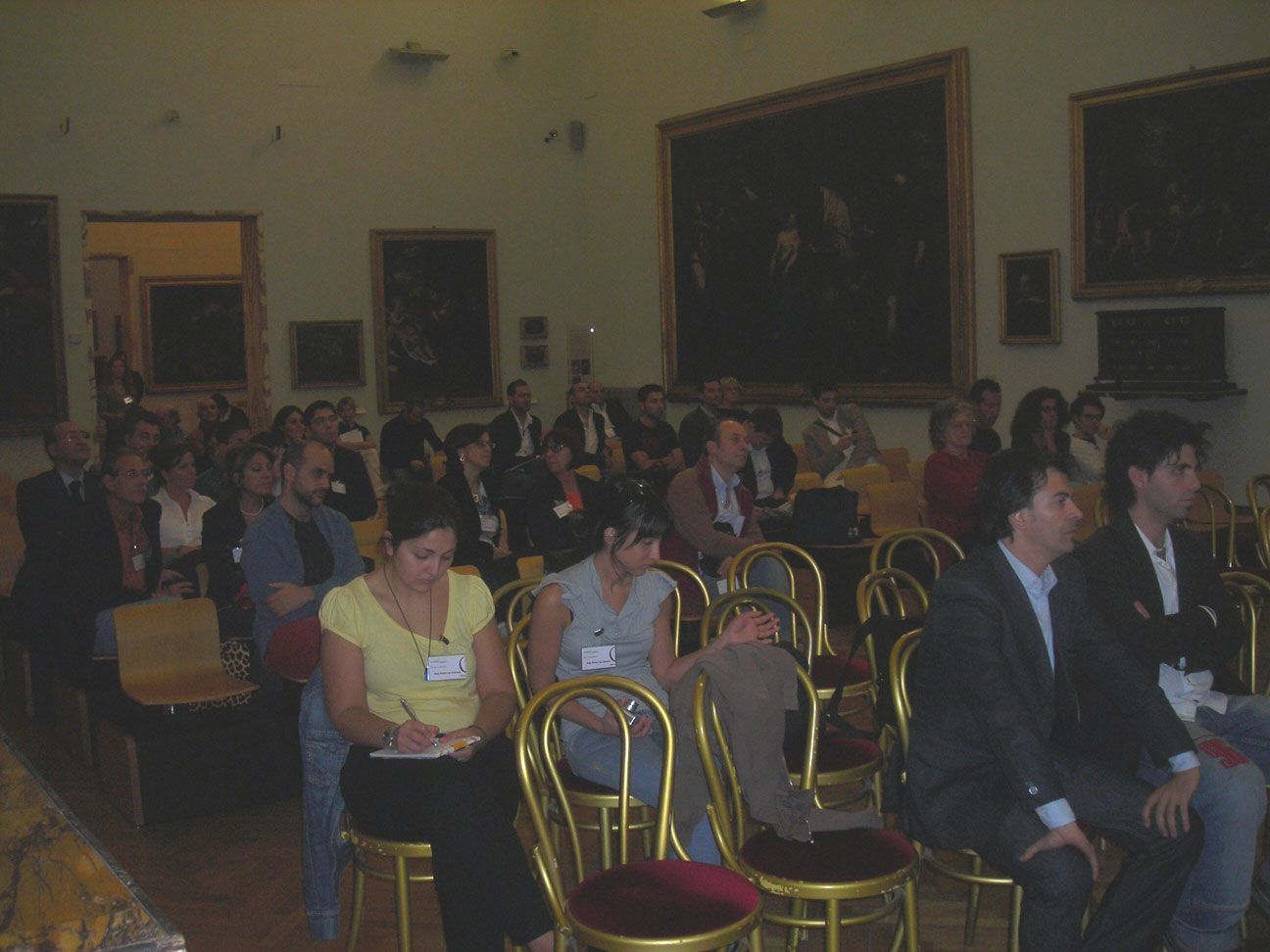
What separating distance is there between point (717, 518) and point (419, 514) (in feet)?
10.8

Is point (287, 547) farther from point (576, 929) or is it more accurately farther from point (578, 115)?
point (578, 115)

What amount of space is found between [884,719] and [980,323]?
7661 millimetres

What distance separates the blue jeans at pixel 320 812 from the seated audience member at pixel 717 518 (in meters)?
2.67

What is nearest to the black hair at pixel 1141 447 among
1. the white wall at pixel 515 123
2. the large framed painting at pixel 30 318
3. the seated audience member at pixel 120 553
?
the seated audience member at pixel 120 553

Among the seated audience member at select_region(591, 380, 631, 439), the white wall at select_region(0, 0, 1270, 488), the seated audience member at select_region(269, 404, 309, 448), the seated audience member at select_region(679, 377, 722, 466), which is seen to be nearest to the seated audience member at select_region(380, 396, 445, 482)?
the white wall at select_region(0, 0, 1270, 488)

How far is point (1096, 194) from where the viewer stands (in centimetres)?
1005

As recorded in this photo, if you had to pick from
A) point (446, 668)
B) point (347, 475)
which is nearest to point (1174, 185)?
point (347, 475)

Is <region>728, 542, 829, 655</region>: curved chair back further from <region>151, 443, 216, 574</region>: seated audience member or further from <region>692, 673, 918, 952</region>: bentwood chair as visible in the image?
<region>151, 443, 216, 574</region>: seated audience member

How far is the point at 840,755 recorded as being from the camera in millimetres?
4039

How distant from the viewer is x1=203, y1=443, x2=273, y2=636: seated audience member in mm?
5980

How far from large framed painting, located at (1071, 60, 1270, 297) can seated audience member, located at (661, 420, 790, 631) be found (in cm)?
457

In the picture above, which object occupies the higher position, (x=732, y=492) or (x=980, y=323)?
(x=980, y=323)

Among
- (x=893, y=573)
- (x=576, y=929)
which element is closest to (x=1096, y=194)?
(x=893, y=573)

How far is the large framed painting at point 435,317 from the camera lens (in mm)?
14719
